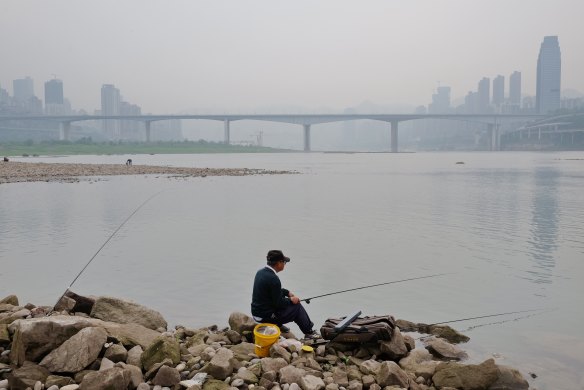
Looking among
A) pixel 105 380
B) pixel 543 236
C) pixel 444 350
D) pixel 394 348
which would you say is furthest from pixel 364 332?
pixel 543 236

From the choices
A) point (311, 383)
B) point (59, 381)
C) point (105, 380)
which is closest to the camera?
point (105, 380)

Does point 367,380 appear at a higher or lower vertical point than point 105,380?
lower

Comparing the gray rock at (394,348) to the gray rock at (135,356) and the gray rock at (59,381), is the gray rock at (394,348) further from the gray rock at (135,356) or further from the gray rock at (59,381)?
the gray rock at (59,381)

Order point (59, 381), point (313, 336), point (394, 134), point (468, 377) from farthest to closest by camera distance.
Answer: point (394, 134)
point (313, 336)
point (468, 377)
point (59, 381)

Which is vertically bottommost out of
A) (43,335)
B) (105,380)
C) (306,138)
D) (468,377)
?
(468,377)

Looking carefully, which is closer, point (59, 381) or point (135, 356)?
point (59, 381)

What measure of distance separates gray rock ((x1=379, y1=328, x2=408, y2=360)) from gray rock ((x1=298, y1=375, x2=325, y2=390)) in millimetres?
1352

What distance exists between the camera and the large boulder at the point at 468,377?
6.12 meters

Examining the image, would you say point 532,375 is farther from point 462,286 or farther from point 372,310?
point 462,286

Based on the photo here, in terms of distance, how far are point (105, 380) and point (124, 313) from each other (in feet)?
7.78

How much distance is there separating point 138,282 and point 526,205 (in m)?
20.7

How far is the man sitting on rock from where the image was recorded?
7.22 m

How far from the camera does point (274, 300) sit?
7316 mm

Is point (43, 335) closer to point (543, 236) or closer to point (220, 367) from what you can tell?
point (220, 367)
